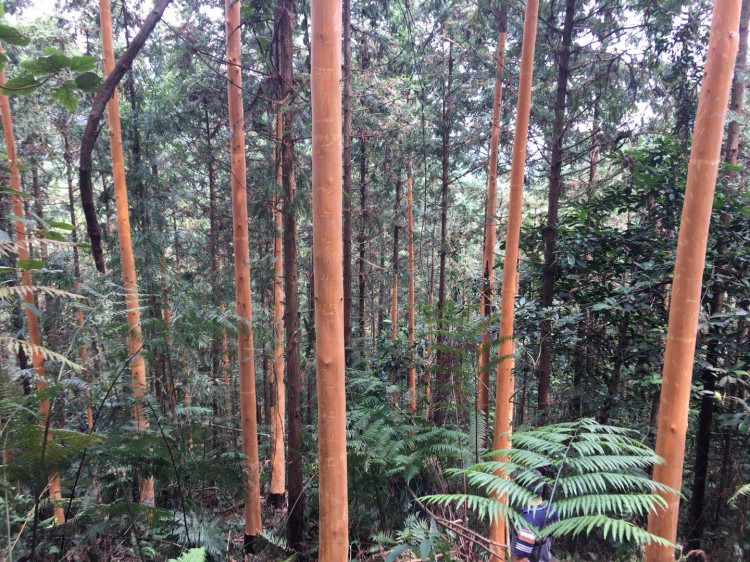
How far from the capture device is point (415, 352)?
25.8ft

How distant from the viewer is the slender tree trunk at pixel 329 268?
222 centimetres

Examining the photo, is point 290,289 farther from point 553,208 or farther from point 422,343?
point 422,343

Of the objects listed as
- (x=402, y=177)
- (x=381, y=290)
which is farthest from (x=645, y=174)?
(x=381, y=290)

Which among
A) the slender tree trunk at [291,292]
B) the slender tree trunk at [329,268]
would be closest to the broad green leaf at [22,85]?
the slender tree trunk at [329,268]

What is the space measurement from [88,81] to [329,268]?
4.26 feet

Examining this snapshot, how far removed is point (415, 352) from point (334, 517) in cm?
561

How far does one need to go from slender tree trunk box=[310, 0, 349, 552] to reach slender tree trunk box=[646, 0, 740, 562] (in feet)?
6.32

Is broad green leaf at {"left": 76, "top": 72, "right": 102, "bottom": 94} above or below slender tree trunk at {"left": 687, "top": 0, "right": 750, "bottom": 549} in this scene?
above

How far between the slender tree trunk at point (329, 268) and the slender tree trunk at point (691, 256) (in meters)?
1.93

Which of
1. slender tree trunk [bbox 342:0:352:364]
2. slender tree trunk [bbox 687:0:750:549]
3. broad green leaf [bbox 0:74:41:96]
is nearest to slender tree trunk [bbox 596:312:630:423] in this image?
slender tree trunk [bbox 687:0:750:549]

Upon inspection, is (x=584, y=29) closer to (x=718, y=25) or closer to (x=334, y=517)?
(x=718, y=25)

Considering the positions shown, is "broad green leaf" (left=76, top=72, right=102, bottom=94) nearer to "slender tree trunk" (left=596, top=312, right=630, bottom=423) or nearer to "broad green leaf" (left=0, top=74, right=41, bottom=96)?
"broad green leaf" (left=0, top=74, right=41, bottom=96)

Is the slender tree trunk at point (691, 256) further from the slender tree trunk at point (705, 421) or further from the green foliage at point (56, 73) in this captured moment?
the green foliage at point (56, 73)

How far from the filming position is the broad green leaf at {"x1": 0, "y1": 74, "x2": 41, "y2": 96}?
136cm
